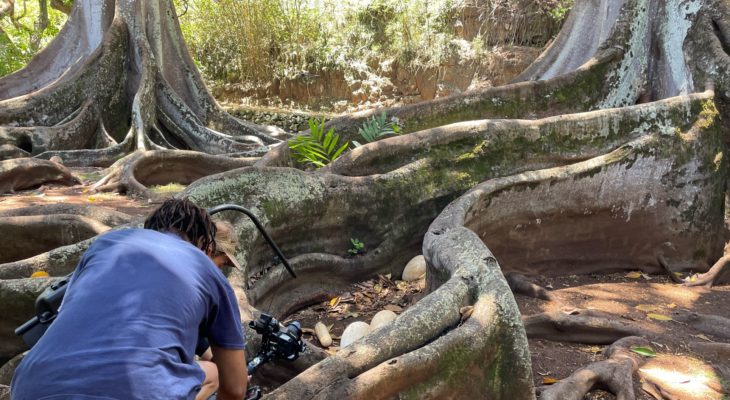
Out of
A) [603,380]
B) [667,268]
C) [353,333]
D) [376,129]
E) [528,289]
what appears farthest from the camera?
[376,129]

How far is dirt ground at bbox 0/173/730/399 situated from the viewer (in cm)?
329

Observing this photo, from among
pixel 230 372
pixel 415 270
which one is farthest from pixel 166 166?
pixel 230 372

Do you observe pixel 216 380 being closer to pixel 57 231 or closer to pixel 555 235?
pixel 57 231

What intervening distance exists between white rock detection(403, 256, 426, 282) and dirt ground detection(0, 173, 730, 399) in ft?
0.20

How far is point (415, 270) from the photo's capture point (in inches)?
181

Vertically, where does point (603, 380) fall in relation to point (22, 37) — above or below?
below

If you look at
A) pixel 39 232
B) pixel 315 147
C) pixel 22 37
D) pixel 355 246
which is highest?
pixel 22 37

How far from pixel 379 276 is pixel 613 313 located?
1.57 meters

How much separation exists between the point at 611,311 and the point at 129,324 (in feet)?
10.9

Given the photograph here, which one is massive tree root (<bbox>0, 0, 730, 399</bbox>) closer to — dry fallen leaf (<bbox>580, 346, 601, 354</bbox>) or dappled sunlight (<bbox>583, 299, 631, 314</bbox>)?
dry fallen leaf (<bbox>580, 346, 601, 354</bbox>)

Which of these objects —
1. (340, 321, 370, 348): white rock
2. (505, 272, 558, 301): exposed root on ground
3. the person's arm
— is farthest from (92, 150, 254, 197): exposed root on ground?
the person's arm

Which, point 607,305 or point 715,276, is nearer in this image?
point 607,305

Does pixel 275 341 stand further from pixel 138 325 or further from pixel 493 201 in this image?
pixel 493 201

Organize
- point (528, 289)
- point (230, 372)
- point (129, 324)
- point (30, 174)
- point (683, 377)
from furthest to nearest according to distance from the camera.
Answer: point (30, 174) → point (528, 289) → point (683, 377) → point (230, 372) → point (129, 324)
